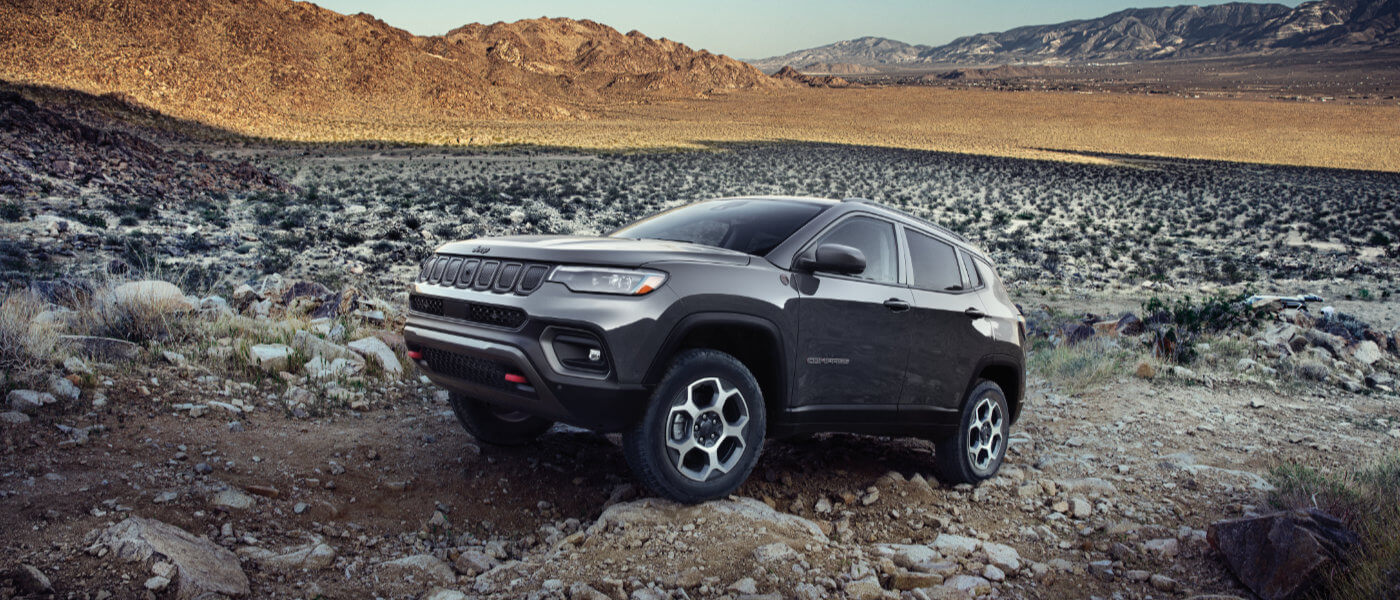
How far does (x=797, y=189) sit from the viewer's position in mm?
42750

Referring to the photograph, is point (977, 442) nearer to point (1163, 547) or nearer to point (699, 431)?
point (1163, 547)

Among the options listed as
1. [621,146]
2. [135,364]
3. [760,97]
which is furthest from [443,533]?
[760,97]

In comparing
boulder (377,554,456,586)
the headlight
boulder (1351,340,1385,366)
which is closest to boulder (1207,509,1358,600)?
the headlight

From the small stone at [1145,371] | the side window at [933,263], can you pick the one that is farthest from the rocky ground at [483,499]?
the small stone at [1145,371]

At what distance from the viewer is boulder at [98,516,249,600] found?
3.81 m

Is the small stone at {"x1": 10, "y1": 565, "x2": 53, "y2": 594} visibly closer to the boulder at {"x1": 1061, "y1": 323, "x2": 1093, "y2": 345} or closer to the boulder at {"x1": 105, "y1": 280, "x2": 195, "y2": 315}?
the boulder at {"x1": 105, "y1": 280, "x2": 195, "y2": 315}

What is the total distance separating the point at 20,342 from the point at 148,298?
77.9 inches

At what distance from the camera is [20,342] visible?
6414mm

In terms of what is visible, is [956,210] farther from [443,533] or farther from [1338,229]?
[443,533]

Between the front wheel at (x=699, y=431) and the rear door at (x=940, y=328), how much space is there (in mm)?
1431

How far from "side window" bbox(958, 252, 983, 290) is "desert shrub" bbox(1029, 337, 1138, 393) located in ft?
12.3

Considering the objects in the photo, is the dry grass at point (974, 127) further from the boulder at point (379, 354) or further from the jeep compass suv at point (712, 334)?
the jeep compass suv at point (712, 334)

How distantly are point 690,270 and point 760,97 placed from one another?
15589cm

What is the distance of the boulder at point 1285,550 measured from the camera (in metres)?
4.55
